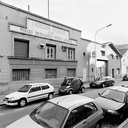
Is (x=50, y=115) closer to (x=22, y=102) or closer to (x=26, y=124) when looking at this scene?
(x=26, y=124)

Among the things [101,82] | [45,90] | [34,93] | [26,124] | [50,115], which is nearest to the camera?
[26,124]

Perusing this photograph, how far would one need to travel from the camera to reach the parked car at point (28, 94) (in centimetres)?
729

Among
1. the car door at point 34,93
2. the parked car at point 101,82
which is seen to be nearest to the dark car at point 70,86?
the car door at point 34,93

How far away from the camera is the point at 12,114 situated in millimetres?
6211

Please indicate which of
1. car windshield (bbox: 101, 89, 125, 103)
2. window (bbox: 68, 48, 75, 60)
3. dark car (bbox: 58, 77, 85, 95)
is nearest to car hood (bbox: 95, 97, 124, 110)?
car windshield (bbox: 101, 89, 125, 103)

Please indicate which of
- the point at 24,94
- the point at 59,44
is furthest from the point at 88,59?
the point at 24,94

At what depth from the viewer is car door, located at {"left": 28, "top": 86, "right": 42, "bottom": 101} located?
26.3ft

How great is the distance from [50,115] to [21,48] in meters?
10.2

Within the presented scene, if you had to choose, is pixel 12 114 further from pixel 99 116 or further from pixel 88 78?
pixel 88 78

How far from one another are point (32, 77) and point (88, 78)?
1083cm

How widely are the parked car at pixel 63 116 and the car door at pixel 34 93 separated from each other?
451 centimetres

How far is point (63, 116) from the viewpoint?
3191 mm

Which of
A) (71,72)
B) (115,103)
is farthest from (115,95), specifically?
(71,72)

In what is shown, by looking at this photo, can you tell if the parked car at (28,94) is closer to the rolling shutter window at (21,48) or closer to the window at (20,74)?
the window at (20,74)
